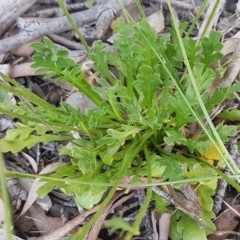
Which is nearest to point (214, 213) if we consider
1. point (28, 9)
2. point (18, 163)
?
point (18, 163)

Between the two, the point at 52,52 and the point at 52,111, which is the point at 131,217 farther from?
the point at 52,52

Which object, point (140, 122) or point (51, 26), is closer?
point (140, 122)

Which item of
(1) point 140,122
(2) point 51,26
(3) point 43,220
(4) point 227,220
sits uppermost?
(2) point 51,26

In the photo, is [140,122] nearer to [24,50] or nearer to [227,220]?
[227,220]

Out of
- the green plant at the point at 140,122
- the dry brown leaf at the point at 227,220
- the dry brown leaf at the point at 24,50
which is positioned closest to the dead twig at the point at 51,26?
the dry brown leaf at the point at 24,50

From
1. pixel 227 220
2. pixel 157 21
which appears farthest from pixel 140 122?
pixel 157 21

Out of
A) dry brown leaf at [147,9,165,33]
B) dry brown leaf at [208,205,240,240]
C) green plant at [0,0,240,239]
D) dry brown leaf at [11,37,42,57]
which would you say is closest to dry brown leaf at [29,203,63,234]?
green plant at [0,0,240,239]

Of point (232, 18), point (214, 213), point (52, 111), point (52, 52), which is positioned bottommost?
point (214, 213)

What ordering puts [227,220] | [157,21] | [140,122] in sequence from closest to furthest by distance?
[140,122] < [227,220] < [157,21]

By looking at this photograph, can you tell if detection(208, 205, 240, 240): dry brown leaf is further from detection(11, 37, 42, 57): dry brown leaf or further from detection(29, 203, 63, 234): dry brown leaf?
detection(11, 37, 42, 57): dry brown leaf
